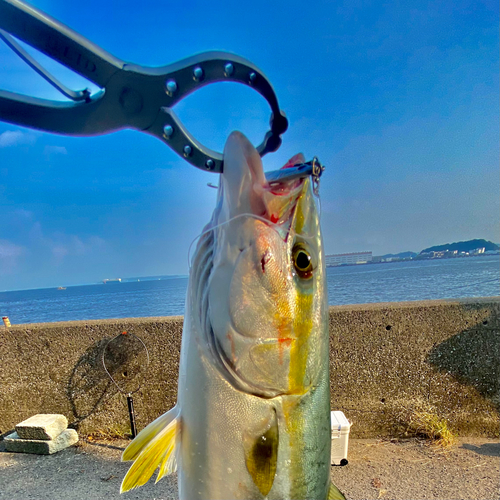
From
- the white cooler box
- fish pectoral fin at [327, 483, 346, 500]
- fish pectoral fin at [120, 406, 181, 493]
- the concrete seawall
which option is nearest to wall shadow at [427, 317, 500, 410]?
the concrete seawall

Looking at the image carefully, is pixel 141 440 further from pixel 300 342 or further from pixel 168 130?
pixel 168 130

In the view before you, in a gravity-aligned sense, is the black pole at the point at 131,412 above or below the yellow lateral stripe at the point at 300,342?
below

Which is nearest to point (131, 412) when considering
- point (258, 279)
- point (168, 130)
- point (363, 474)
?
point (363, 474)

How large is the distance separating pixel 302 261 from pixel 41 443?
398 centimetres

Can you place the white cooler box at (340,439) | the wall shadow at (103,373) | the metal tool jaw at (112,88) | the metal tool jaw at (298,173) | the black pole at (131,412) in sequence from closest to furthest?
the metal tool jaw at (112,88) → the metal tool jaw at (298,173) → the white cooler box at (340,439) → the black pole at (131,412) → the wall shadow at (103,373)

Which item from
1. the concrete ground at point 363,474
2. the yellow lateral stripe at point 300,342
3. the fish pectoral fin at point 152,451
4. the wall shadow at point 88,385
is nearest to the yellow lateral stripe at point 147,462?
the fish pectoral fin at point 152,451

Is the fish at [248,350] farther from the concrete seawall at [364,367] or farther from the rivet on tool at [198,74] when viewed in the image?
the concrete seawall at [364,367]

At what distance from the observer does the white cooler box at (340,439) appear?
136 inches

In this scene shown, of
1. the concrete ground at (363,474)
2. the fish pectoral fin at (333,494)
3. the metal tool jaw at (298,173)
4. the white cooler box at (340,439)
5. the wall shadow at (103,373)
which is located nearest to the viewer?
the metal tool jaw at (298,173)

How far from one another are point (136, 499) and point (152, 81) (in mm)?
3465

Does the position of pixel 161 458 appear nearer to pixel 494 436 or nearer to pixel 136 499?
pixel 136 499

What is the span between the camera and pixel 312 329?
1417 millimetres

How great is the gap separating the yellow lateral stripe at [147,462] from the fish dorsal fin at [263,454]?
1.03ft

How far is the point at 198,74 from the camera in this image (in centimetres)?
120
